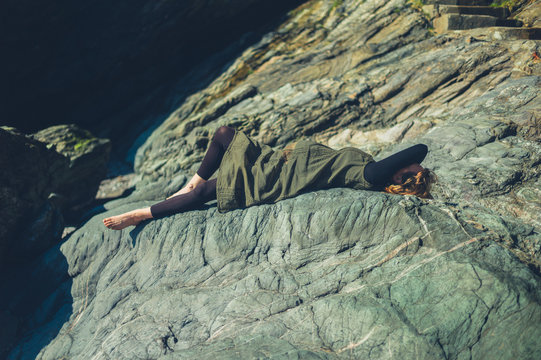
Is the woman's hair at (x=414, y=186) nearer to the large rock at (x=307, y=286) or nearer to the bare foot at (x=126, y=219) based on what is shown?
the large rock at (x=307, y=286)

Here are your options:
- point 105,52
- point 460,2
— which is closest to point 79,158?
point 105,52

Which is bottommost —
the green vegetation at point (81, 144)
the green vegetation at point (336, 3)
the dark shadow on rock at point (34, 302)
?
the dark shadow on rock at point (34, 302)

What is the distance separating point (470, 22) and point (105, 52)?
1150cm

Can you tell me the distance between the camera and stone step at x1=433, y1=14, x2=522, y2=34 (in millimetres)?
9312

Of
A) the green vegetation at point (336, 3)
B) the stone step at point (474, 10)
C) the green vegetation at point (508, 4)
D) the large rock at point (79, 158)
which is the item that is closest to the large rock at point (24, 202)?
the large rock at point (79, 158)

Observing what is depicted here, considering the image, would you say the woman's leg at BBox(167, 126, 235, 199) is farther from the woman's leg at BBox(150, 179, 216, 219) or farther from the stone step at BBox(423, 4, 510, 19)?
the stone step at BBox(423, 4, 510, 19)

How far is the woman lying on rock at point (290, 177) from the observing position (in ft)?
19.0

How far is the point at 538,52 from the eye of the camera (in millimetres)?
7773

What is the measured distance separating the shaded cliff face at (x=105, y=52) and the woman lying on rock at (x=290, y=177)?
7179 mm

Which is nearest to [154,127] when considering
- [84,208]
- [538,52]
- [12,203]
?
[84,208]

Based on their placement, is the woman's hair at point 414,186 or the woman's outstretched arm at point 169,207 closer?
the woman's hair at point 414,186

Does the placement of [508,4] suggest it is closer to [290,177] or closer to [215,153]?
[290,177]

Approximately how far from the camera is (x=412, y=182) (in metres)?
5.66

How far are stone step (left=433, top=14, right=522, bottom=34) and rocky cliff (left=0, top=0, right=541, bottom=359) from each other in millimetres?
538
